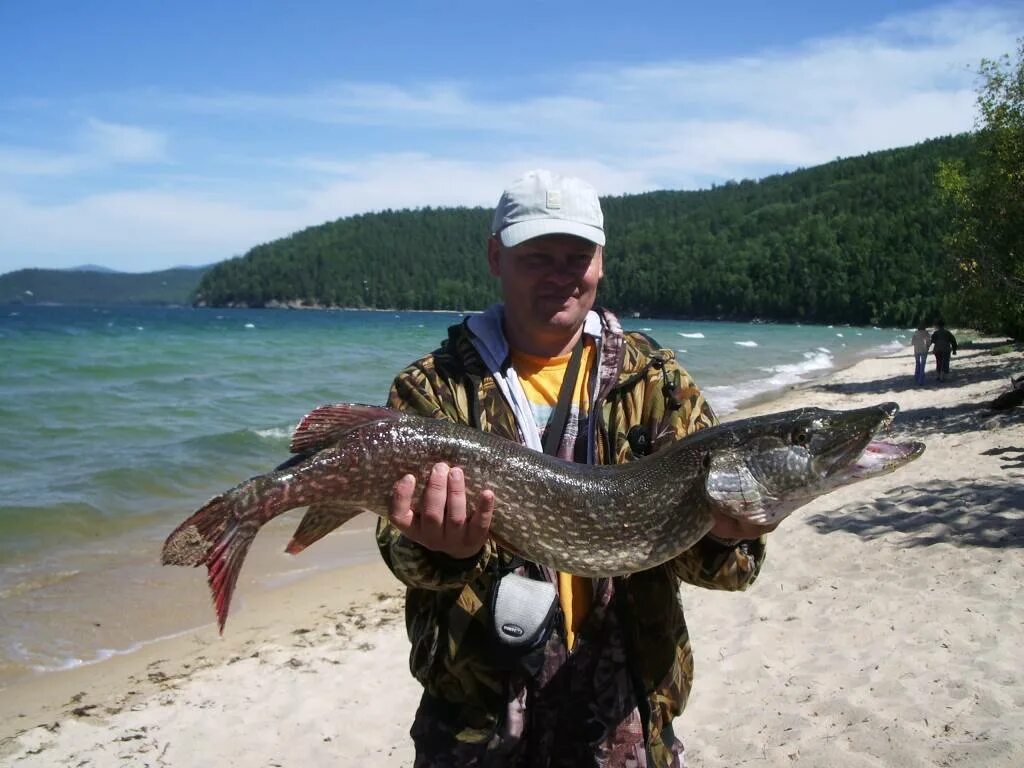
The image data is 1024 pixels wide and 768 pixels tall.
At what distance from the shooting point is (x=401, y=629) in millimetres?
7508

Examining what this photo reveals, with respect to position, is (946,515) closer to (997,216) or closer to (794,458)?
(794,458)

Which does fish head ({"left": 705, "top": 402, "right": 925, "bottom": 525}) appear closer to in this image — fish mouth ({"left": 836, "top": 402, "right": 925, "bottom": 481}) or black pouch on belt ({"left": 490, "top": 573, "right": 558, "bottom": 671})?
fish mouth ({"left": 836, "top": 402, "right": 925, "bottom": 481})

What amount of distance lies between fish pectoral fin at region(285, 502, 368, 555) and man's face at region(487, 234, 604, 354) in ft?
2.96

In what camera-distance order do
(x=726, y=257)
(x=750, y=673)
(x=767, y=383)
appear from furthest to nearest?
(x=726, y=257) < (x=767, y=383) < (x=750, y=673)

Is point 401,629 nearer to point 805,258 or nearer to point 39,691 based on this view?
point 39,691

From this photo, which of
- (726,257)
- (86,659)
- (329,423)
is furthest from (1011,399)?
(726,257)

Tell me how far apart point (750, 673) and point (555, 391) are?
3.93m

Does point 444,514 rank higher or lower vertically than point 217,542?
higher

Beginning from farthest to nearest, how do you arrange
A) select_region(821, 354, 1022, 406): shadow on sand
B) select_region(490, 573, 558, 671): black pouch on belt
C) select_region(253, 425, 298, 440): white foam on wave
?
select_region(821, 354, 1022, 406): shadow on sand → select_region(253, 425, 298, 440): white foam on wave → select_region(490, 573, 558, 671): black pouch on belt

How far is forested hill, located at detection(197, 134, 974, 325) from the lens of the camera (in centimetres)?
11738

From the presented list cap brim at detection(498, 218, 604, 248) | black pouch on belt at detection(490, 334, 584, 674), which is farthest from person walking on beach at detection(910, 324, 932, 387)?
black pouch on belt at detection(490, 334, 584, 674)

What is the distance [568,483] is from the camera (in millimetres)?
2850

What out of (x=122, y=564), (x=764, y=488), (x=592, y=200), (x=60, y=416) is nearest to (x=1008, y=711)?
(x=764, y=488)

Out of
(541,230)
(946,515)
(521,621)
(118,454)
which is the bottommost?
(118,454)
